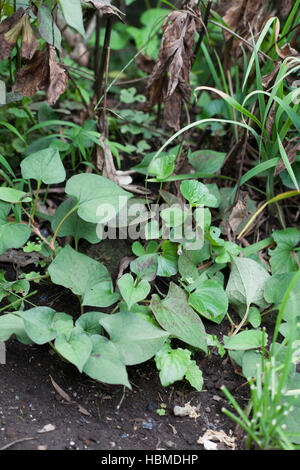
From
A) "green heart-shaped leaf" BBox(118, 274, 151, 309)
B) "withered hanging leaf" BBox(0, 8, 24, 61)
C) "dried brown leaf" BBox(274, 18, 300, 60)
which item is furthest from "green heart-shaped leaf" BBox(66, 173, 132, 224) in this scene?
"dried brown leaf" BBox(274, 18, 300, 60)

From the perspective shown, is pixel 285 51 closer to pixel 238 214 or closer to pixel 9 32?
pixel 238 214

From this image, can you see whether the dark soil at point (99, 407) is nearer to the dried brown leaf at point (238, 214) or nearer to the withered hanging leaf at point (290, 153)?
the dried brown leaf at point (238, 214)

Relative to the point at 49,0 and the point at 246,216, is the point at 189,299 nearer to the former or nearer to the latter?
the point at 246,216

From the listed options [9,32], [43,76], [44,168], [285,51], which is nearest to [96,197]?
[44,168]

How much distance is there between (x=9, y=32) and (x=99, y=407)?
3.64ft

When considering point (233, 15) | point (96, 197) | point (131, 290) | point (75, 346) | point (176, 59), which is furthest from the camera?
point (233, 15)

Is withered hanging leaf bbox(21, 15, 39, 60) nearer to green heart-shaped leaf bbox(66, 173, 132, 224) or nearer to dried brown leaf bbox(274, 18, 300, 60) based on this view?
green heart-shaped leaf bbox(66, 173, 132, 224)

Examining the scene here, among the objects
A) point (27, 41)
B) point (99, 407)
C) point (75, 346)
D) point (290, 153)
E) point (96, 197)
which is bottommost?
point (99, 407)

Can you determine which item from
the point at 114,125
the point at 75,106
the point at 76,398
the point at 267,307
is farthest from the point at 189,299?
the point at 75,106

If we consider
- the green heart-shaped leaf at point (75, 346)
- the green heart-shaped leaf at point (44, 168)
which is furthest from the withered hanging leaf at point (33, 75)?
the green heart-shaped leaf at point (75, 346)

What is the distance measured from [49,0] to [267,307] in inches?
45.8

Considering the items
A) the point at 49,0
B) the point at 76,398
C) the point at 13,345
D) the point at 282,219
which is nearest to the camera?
the point at 76,398

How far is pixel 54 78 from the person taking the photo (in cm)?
144

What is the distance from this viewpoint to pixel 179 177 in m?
1.57
